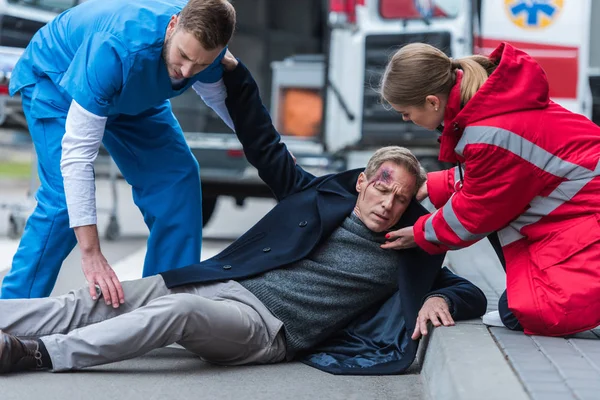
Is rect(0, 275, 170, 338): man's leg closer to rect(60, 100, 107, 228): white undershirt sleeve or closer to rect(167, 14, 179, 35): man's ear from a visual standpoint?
rect(60, 100, 107, 228): white undershirt sleeve

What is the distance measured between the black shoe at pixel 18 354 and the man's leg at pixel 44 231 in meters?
0.71

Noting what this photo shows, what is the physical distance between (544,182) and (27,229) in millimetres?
2188

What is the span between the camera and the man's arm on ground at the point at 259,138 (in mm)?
4754

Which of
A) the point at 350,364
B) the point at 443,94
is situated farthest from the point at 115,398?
the point at 443,94

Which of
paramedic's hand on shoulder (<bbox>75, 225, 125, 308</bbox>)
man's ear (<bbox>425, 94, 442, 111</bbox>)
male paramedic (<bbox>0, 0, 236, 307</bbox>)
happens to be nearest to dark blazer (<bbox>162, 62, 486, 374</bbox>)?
paramedic's hand on shoulder (<bbox>75, 225, 125, 308</bbox>)

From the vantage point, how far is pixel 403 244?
4305mm

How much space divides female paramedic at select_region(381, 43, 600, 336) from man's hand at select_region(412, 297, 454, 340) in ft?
0.85

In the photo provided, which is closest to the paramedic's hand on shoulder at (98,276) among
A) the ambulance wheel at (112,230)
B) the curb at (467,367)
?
the curb at (467,367)

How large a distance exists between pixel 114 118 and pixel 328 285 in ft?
4.09

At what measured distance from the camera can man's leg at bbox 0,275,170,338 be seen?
4.11 m

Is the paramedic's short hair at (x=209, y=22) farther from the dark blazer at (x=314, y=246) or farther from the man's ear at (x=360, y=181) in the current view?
the man's ear at (x=360, y=181)

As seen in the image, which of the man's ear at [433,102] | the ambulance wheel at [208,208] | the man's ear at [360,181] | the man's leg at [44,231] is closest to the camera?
the man's ear at [433,102]

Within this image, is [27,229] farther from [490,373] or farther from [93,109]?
[490,373]

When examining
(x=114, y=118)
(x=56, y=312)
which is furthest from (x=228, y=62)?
(x=56, y=312)
